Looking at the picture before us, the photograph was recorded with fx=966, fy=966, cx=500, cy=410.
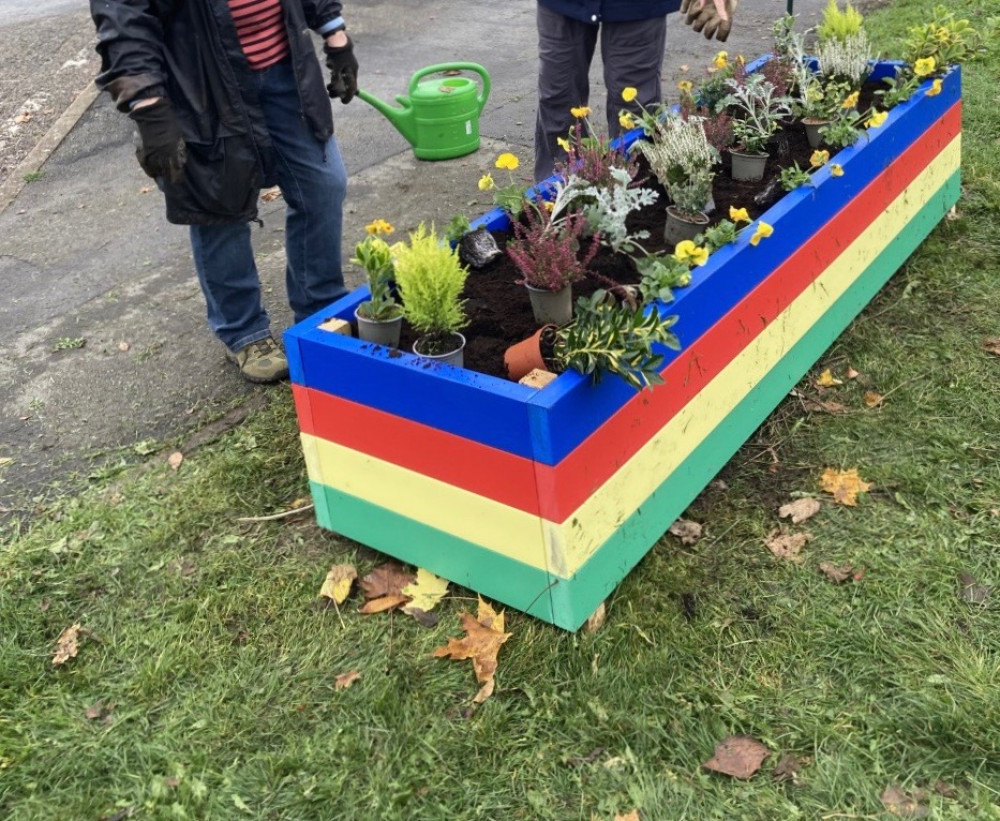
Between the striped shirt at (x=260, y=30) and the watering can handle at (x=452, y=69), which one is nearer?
the striped shirt at (x=260, y=30)

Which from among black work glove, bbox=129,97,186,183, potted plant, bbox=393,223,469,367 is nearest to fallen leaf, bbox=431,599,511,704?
potted plant, bbox=393,223,469,367

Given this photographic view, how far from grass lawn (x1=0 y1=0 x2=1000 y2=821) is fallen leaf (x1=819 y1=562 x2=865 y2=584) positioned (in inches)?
0.8

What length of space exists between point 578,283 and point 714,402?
50cm

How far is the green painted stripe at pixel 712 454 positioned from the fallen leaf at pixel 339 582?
1.95ft

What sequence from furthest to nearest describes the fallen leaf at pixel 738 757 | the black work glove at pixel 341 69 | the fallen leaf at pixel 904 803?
1. the black work glove at pixel 341 69
2. the fallen leaf at pixel 738 757
3. the fallen leaf at pixel 904 803

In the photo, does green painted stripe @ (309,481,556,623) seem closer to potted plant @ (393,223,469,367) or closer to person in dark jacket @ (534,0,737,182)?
potted plant @ (393,223,469,367)

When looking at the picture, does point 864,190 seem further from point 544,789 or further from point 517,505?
point 544,789

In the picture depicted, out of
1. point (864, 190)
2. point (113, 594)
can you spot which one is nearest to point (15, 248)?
point (113, 594)

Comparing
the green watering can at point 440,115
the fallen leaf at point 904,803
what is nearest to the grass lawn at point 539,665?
the fallen leaf at point 904,803

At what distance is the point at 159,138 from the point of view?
2.85m

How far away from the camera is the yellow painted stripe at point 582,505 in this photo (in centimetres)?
224

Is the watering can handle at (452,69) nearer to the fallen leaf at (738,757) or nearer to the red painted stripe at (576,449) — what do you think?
the red painted stripe at (576,449)

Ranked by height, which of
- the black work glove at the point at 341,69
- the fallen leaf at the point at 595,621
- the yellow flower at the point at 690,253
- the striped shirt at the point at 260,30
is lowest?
the fallen leaf at the point at 595,621

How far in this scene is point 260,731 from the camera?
221cm
